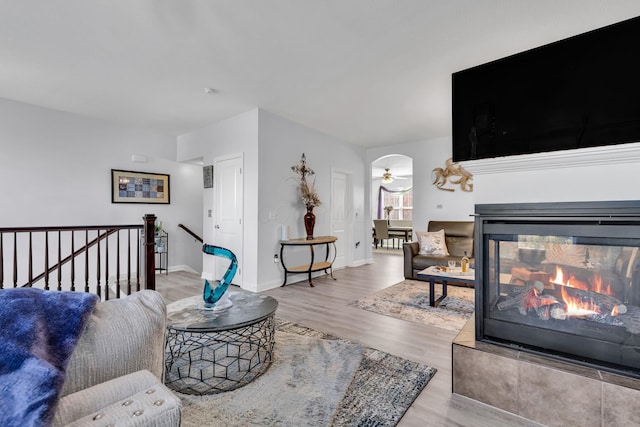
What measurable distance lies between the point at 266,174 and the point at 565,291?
3.60m

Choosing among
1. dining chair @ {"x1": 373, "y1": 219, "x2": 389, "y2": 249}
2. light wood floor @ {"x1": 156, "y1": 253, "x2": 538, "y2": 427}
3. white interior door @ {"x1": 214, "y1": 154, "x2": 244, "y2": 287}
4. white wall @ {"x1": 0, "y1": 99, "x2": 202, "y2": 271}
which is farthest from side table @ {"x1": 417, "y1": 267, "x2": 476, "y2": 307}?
dining chair @ {"x1": 373, "y1": 219, "x2": 389, "y2": 249}

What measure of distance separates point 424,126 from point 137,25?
4112 mm

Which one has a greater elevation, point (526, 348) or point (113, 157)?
point (113, 157)

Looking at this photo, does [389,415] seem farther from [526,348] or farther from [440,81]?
[440,81]

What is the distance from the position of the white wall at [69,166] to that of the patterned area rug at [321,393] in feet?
13.3

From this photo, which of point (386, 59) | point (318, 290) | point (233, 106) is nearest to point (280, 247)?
point (318, 290)

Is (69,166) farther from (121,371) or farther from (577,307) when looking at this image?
(577,307)

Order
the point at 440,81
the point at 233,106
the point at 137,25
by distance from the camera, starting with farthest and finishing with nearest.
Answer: the point at 233,106 → the point at 440,81 → the point at 137,25

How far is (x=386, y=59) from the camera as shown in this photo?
289 cm

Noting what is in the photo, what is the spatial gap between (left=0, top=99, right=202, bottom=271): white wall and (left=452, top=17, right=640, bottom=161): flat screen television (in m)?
5.16

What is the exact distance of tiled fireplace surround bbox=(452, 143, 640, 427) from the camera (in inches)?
56.1

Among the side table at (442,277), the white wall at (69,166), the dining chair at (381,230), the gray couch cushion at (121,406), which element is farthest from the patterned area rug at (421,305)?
the dining chair at (381,230)

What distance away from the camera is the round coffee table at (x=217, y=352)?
181cm

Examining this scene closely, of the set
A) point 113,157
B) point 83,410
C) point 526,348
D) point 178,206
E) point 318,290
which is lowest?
point 318,290
